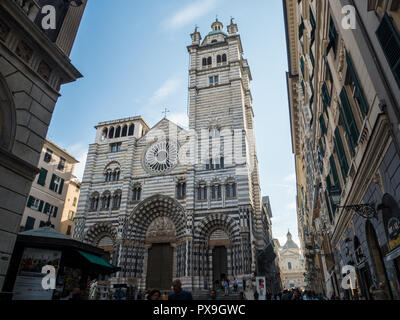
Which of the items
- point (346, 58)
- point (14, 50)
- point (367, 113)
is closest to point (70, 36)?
point (14, 50)

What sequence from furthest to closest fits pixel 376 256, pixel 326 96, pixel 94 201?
1. pixel 94 201
2. pixel 326 96
3. pixel 376 256

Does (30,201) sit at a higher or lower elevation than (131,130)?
lower

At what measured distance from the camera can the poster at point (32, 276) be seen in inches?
347

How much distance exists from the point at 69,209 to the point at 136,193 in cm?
993

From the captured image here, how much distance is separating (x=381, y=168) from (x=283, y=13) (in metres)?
15.2

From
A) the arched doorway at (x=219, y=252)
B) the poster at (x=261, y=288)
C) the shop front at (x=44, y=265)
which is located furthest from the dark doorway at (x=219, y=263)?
the shop front at (x=44, y=265)

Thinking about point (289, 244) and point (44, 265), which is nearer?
point (44, 265)

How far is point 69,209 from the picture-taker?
32875mm

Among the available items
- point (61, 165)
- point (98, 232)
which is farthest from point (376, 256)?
point (61, 165)

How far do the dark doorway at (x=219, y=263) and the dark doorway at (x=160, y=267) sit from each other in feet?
14.2

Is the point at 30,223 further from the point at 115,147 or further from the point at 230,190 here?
the point at 230,190

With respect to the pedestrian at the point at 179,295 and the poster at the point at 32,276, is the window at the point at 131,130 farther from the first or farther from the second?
the pedestrian at the point at 179,295

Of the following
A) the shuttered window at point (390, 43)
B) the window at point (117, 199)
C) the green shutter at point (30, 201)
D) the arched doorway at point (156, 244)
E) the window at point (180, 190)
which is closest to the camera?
the shuttered window at point (390, 43)
